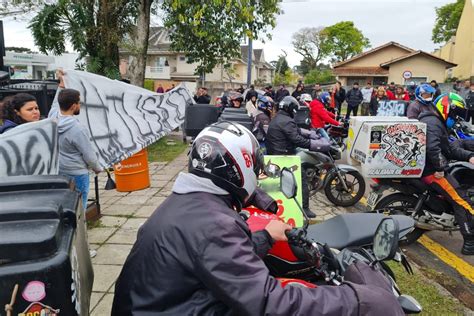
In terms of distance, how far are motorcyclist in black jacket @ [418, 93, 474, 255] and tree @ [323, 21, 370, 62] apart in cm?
6344

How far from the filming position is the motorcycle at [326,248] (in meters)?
1.80

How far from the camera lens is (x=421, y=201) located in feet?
14.2

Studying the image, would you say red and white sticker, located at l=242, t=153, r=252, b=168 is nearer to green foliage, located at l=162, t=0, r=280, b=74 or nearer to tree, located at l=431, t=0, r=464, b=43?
green foliage, located at l=162, t=0, r=280, b=74

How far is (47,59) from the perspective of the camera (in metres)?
22.5

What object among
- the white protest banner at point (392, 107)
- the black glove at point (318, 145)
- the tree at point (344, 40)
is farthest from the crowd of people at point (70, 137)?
the tree at point (344, 40)

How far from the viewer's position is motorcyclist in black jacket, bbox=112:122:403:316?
1.34 metres

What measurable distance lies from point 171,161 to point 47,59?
17387mm

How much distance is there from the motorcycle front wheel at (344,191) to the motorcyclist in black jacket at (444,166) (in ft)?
5.31

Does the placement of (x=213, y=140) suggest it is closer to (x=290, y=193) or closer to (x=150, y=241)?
(x=150, y=241)

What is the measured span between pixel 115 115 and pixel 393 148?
4.95 m

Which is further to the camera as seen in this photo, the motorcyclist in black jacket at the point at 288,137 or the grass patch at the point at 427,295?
the motorcyclist in black jacket at the point at 288,137

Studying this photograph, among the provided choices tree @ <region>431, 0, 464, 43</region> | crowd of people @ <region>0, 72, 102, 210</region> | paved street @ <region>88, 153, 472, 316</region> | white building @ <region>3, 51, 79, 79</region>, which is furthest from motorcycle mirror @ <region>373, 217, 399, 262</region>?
tree @ <region>431, 0, 464, 43</region>

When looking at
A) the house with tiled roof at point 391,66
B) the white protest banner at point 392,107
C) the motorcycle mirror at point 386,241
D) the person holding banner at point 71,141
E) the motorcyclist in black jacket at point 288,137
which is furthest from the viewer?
the house with tiled roof at point 391,66

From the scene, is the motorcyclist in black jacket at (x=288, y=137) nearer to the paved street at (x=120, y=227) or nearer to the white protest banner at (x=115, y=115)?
the paved street at (x=120, y=227)
